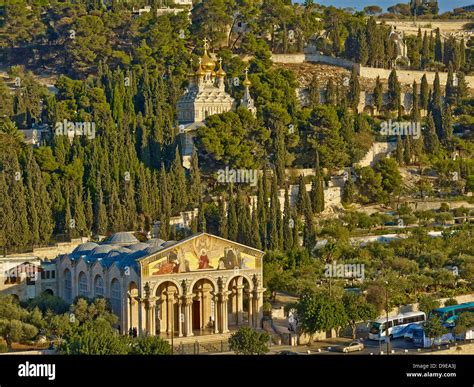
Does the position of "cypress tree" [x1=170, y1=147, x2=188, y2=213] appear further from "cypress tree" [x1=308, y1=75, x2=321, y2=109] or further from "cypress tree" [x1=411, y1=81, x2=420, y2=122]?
"cypress tree" [x1=411, y1=81, x2=420, y2=122]

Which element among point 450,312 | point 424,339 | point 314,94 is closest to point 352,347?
point 424,339

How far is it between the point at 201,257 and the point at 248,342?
6.33 meters

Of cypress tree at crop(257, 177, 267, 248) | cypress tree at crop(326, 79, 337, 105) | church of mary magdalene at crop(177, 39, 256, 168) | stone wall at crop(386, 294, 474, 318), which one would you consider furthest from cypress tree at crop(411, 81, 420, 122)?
stone wall at crop(386, 294, 474, 318)

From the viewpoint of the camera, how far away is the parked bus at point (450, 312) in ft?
171

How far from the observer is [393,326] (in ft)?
168

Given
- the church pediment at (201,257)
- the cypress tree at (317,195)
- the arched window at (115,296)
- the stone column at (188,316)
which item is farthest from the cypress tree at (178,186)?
the stone column at (188,316)

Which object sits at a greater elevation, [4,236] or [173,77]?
[173,77]

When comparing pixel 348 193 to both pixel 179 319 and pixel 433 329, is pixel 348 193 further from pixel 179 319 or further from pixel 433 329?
pixel 433 329

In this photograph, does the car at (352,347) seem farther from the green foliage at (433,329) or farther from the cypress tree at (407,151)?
the cypress tree at (407,151)
